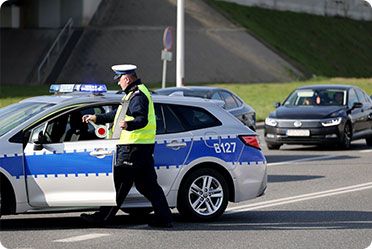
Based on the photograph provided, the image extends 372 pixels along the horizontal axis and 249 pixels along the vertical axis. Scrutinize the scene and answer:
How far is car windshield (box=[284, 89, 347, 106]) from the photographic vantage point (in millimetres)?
19094

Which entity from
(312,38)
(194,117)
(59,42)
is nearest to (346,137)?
(194,117)

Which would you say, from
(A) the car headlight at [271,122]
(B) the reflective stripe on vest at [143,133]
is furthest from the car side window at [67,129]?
(A) the car headlight at [271,122]

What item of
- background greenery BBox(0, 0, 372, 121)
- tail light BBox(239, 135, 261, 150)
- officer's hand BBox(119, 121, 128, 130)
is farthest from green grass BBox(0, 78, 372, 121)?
officer's hand BBox(119, 121, 128, 130)

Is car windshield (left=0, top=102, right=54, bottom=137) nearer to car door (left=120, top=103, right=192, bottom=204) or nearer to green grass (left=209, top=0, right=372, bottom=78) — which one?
car door (left=120, top=103, right=192, bottom=204)

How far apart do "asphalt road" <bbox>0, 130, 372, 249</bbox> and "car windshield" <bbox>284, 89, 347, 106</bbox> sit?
6.97 m

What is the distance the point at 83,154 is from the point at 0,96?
27.6 meters

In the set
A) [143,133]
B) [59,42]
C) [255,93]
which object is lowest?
[255,93]

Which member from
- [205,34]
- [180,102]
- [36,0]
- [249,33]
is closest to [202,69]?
[205,34]

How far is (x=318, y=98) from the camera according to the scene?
62.8ft

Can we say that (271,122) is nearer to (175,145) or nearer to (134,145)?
(175,145)

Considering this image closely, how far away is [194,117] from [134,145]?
1.17 meters

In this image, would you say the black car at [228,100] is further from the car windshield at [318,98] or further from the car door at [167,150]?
the car door at [167,150]

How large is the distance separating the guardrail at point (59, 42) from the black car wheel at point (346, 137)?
29789mm

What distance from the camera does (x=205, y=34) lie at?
4981 cm
